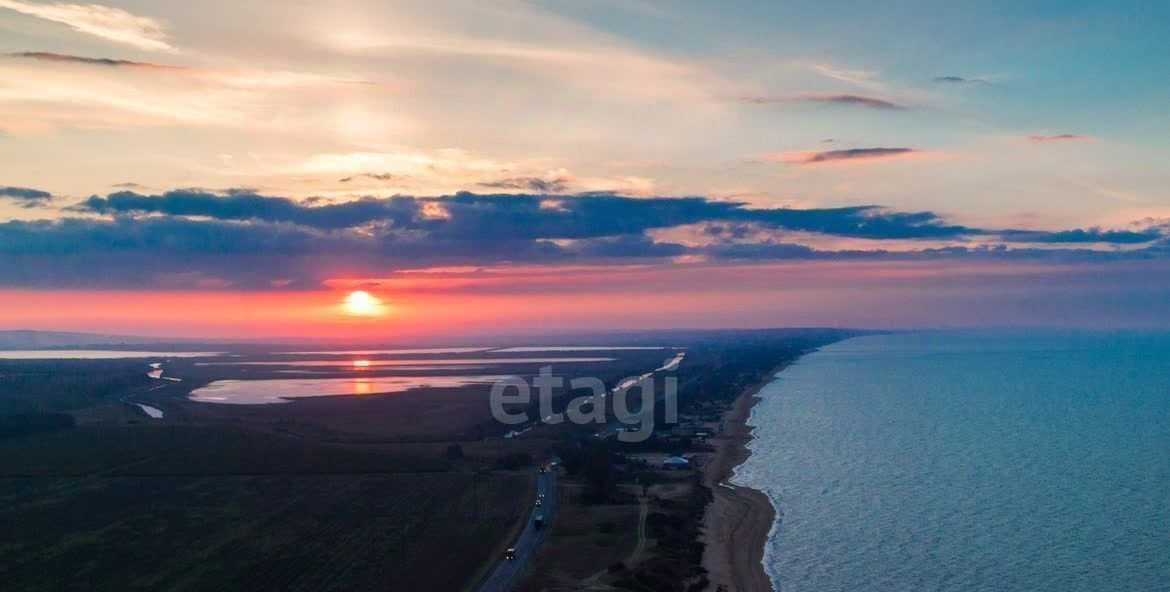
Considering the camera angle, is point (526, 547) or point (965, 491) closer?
point (526, 547)

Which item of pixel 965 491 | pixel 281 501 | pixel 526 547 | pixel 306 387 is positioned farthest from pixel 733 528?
pixel 306 387

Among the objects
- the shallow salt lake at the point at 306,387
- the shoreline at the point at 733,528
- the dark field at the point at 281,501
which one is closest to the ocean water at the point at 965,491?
the shoreline at the point at 733,528

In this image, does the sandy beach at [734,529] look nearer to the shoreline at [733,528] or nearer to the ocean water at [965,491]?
the shoreline at [733,528]

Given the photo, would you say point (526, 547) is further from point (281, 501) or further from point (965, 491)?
point (965, 491)

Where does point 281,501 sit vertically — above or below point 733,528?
above

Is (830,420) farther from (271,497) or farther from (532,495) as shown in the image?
(271,497)

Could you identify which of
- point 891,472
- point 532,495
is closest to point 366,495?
point 532,495

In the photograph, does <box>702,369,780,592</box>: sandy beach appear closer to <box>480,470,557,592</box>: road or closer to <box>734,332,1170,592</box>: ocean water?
<box>734,332,1170,592</box>: ocean water
